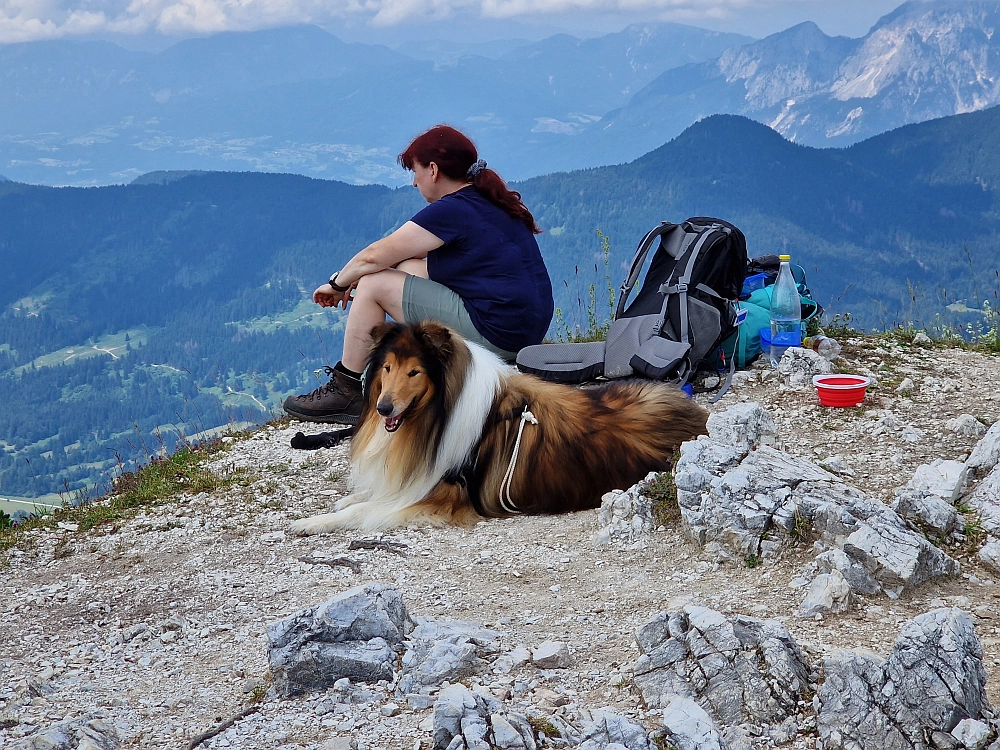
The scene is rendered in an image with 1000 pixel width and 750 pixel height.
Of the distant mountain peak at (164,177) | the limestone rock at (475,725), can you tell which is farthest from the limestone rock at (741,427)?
the distant mountain peak at (164,177)

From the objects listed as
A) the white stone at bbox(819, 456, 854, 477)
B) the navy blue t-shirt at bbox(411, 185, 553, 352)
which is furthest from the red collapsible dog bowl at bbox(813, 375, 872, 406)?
the navy blue t-shirt at bbox(411, 185, 553, 352)

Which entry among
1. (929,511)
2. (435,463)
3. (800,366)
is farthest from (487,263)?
(929,511)

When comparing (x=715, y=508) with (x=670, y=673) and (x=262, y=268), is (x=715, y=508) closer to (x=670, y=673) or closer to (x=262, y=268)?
(x=670, y=673)

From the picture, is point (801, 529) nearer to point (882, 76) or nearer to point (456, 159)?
point (456, 159)

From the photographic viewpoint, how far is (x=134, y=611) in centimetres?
404

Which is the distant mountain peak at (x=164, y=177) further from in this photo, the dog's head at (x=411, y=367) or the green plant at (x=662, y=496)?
the green plant at (x=662, y=496)

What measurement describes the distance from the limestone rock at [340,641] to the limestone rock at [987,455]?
286cm

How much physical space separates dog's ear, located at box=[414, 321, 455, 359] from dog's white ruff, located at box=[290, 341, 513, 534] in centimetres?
17

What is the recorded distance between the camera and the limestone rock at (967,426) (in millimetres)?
5086

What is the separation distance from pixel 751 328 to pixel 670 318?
79 cm

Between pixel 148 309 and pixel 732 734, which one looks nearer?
pixel 732 734

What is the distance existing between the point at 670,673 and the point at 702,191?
281 feet

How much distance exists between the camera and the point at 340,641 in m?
3.05

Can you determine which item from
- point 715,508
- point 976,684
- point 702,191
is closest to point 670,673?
point 976,684
